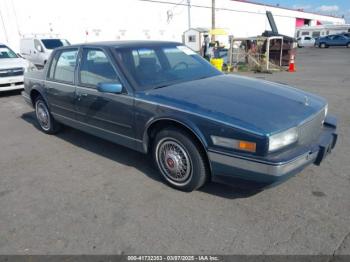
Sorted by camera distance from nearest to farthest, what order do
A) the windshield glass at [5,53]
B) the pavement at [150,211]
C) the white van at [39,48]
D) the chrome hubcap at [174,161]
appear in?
the pavement at [150,211] → the chrome hubcap at [174,161] → the windshield glass at [5,53] → the white van at [39,48]

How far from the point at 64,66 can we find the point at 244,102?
3.05m

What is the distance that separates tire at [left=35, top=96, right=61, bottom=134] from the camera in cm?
547

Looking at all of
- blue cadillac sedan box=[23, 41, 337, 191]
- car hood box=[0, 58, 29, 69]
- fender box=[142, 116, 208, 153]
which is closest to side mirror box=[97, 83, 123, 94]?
blue cadillac sedan box=[23, 41, 337, 191]

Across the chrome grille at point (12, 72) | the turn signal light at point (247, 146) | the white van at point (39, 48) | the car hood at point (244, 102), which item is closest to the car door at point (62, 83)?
the car hood at point (244, 102)

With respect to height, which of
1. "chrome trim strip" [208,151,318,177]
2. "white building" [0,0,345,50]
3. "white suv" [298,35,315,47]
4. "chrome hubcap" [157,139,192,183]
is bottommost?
"white suv" [298,35,315,47]

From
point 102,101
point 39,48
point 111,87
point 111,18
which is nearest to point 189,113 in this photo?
point 111,87

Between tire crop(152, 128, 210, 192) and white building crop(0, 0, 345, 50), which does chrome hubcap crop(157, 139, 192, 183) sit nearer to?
tire crop(152, 128, 210, 192)

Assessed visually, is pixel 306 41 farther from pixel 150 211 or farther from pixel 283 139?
pixel 150 211

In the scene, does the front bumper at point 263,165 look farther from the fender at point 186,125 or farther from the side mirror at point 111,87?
the side mirror at point 111,87

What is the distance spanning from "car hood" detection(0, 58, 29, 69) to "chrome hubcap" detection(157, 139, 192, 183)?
823 centimetres

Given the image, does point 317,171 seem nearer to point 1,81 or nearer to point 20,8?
point 1,81

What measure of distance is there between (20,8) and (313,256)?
21550 millimetres

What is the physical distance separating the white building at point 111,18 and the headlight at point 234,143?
1975cm

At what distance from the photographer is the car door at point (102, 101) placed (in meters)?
3.70
